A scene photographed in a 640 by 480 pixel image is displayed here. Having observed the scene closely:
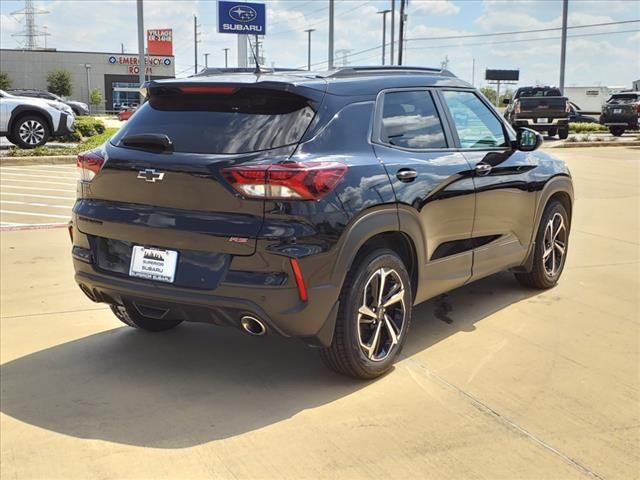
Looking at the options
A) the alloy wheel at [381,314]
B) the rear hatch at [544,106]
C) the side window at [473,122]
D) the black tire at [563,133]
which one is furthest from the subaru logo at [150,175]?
the black tire at [563,133]

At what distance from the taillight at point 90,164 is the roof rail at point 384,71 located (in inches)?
54.1

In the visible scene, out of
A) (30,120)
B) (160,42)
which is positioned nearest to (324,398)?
(30,120)

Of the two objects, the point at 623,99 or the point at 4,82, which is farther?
the point at 4,82

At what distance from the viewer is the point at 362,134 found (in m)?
3.99

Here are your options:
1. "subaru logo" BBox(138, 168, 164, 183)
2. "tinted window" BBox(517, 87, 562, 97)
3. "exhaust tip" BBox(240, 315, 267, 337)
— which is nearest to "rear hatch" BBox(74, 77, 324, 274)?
"subaru logo" BBox(138, 168, 164, 183)

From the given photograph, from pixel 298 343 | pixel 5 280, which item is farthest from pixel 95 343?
pixel 5 280

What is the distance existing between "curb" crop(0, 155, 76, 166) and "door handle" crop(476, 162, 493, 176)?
12977 mm

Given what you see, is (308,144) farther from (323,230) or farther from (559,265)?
(559,265)

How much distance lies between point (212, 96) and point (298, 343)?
1.74m

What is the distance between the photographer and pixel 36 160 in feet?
51.7

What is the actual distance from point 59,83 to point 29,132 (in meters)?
68.6

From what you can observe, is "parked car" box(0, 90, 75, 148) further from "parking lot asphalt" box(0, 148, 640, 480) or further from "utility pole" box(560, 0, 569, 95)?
"utility pole" box(560, 0, 569, 95)

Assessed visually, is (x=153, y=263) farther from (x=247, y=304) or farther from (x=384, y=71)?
(x=384, y=71)

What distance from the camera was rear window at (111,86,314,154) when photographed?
3693 millimetres
